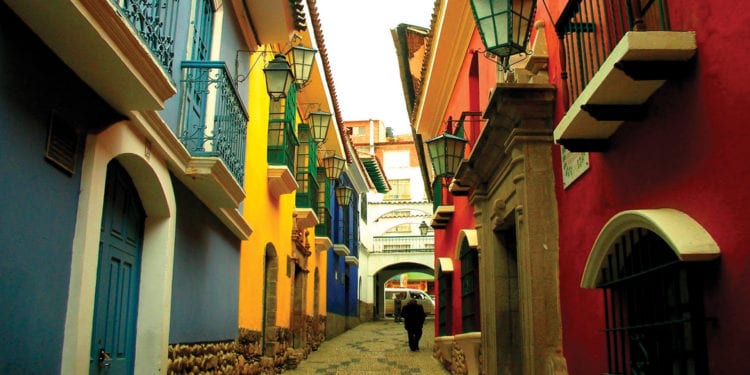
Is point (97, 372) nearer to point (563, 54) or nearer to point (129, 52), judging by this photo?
point (129, 52)

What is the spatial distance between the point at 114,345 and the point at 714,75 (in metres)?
4.85

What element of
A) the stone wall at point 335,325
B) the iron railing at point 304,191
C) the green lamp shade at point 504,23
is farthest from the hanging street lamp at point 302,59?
the stone wall at point 335,325

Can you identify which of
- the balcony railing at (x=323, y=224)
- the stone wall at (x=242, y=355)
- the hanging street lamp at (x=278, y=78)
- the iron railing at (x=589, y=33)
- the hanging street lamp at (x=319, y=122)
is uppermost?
the hanging street lamp at (x=319, y=122)

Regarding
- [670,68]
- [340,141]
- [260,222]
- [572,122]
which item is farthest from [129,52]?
[340,141]

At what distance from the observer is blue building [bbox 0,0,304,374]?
3.88 meters

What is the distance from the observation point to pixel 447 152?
9.42 meters

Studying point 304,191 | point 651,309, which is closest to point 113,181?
point 651,309

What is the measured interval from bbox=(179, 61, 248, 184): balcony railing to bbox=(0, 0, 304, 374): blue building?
0.07 ft

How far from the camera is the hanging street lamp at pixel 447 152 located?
9391 millimetres

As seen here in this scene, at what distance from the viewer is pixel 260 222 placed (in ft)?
36.9

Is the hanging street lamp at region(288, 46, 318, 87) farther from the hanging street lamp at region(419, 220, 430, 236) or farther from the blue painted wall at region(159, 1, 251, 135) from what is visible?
the hanging street lamp at region(419, 220, 430, 236)

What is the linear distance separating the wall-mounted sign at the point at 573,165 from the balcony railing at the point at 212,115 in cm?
338

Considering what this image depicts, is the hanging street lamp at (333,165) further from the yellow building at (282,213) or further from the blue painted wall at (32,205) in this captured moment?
the blue painted wall at (32,205)

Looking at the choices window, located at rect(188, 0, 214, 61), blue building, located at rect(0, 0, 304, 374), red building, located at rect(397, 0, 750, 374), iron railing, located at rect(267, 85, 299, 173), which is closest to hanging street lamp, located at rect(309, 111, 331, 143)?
iron railing, located at rect(267, 85, 299, 173)
